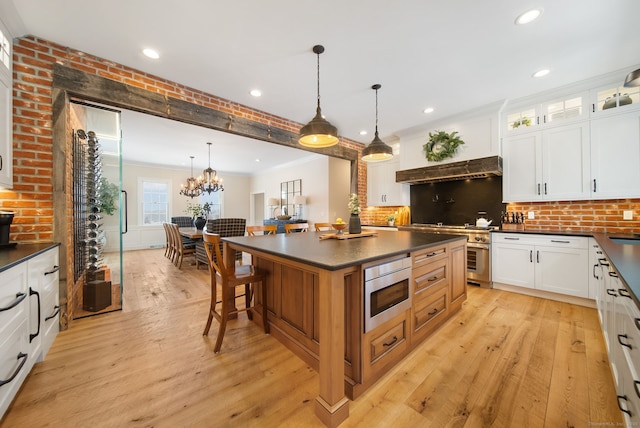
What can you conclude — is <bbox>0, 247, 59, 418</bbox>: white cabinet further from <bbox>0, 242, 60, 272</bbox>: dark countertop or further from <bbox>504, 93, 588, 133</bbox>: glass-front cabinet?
<bbox>504, 93, 588, 133</bbox>: glass-front cabinet

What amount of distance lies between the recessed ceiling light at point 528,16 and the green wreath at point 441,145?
6.64ft

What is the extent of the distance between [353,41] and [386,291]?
225 cm

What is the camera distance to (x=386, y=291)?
5.29ft

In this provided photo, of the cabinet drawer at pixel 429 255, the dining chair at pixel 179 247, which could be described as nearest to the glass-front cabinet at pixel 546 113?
the cabinet drawer at pixel 429 255

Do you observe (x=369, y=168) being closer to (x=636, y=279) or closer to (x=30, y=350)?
(x=636, y=279)

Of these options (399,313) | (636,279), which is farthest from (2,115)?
(636,279)

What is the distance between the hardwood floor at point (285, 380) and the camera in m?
1.34

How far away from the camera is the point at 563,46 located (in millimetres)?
2332

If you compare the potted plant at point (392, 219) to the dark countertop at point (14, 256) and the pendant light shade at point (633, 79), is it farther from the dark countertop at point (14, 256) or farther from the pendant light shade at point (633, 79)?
the dark countertop at point (14, 256)

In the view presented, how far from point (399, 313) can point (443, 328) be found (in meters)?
0.95

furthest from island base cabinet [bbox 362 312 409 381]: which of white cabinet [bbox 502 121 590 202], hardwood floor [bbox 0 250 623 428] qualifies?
white cabinet [bbox 502 121 590 202]

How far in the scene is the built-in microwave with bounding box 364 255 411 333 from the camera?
146 cm

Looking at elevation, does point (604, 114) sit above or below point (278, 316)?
above

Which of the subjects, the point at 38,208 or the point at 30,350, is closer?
the point at 30,350
